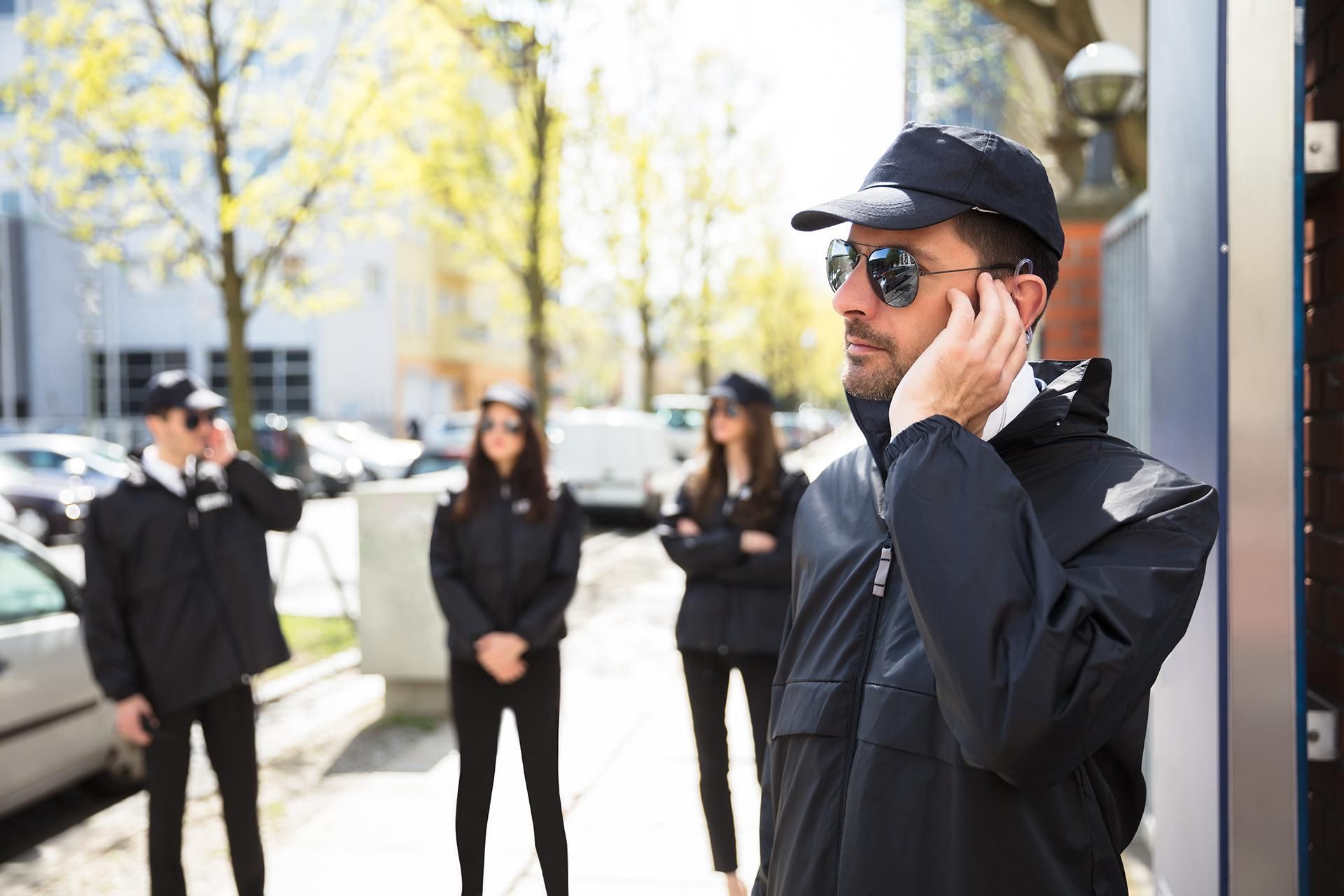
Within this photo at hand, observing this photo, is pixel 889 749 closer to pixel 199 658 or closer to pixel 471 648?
pixel 471 648

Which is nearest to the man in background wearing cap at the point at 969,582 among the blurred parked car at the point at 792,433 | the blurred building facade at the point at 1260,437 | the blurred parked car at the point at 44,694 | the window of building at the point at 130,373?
the blurred building facade at the point at 1260,437

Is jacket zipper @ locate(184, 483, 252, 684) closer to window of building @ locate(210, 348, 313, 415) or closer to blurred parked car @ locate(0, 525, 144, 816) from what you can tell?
blurred parked car @ locate(0, 525, 144, 816)

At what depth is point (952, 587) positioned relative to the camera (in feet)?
4.55

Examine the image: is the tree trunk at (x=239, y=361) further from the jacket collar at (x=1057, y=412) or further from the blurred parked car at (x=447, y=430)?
the blurred parked car at (x=447, y=430)

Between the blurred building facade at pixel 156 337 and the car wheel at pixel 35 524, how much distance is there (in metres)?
21.9

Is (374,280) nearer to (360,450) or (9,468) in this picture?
(360,450)

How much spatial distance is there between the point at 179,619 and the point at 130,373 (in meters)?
40.7

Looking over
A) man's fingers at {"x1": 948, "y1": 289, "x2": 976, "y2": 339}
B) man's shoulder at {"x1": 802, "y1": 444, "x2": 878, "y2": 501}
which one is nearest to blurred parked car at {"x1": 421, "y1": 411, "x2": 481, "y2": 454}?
man's shoulder at {"x1": 802, "y1": 444, "x2": 878, "y2": 501}

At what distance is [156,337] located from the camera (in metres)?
39.5

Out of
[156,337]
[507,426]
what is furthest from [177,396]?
[156,337]

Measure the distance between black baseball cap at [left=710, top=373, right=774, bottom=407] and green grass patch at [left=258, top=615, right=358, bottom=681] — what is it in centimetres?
429

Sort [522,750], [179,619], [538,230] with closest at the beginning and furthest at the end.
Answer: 1. [522,750]
2. [179,619]
3. [538,230]

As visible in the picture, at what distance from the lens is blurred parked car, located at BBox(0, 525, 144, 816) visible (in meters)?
4.75

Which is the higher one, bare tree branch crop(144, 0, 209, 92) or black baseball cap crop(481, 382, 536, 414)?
bare tree branch crop(144, 0, 209, 92)
